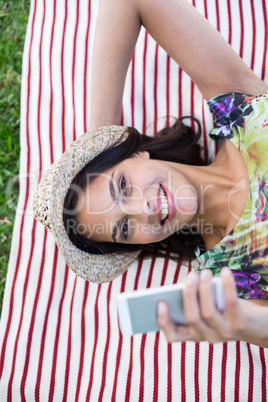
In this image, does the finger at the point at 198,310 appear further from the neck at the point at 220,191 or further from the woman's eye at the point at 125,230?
the neck at the point at 220,191

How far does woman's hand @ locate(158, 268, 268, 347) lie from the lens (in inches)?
35.3

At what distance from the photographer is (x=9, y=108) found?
2508mm

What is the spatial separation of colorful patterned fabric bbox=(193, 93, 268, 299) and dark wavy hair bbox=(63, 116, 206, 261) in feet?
0.80

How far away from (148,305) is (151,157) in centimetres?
107

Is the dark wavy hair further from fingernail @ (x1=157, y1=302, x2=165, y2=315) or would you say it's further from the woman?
fingernail @ (x1=157, y1=302, x2=165, y2=315)

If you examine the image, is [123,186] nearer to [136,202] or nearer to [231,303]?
[136,202]

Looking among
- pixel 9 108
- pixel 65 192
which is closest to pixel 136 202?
pixel 65 192

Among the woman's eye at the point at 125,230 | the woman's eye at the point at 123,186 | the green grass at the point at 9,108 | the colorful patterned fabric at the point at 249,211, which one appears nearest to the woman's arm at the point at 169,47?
the colorful patterned fabric at the point at 249,211

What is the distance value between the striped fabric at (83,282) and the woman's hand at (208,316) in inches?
35.8

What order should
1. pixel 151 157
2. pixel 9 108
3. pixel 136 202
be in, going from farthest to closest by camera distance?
pixel 9 108 → pixel 151 157 → pixel 136 202

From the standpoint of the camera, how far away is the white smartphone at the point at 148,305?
0.91 meters

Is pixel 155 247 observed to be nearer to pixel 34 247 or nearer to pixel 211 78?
pixel 34 247

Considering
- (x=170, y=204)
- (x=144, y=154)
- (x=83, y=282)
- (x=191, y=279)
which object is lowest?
(x=83, y=282)

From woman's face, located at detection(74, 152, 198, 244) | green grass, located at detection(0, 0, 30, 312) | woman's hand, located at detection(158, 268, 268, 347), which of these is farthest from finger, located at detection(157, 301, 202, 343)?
green grass, located at detection(0, 0, 30, 312)
